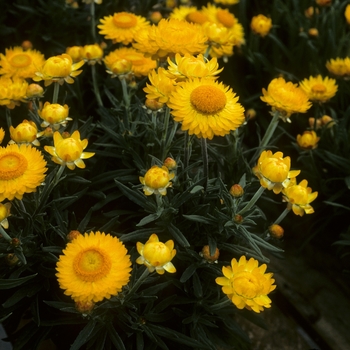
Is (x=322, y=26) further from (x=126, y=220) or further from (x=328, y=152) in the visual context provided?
(x=126, y=220)

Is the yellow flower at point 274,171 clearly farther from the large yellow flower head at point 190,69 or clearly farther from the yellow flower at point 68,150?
the yellow flower at point 68,150

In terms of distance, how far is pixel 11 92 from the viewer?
1474mm

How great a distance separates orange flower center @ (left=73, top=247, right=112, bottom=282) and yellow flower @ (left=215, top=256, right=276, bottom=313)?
11.8 inches

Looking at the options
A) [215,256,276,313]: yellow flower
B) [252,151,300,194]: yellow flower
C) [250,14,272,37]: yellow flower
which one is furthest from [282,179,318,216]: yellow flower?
[250,14,272,37]: yellow flower

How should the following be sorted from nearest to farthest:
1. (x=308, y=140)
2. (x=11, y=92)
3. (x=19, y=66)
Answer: (x=11, y=92)
(x=19, y=66)
(x=308, y=140)

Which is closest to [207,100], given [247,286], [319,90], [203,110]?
[203,110]

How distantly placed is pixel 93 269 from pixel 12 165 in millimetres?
333

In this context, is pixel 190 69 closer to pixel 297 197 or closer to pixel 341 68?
pixel 297 197

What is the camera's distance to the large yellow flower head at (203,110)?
1.15 m

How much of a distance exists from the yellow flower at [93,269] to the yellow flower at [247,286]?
0.88ft

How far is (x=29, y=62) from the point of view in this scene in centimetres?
165

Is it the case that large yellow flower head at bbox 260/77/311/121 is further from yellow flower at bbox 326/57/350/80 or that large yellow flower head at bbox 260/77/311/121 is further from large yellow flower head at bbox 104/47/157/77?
yellow flower at bbox 326/57/350/80

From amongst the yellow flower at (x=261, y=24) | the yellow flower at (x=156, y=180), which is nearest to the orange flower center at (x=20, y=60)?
the yellow flower at (x=156, y=180)

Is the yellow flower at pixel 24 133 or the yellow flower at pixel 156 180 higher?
the yellow flower at pixel 156 180
